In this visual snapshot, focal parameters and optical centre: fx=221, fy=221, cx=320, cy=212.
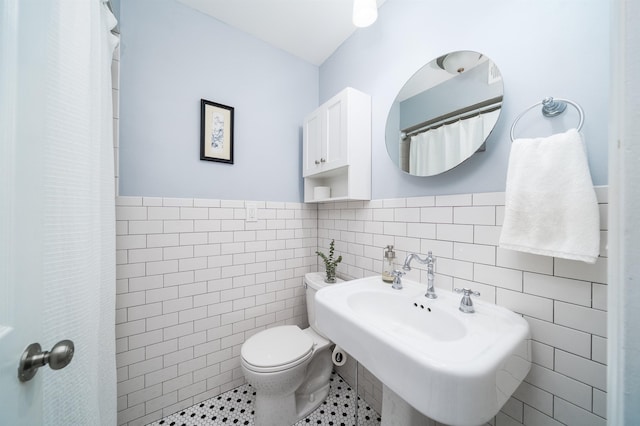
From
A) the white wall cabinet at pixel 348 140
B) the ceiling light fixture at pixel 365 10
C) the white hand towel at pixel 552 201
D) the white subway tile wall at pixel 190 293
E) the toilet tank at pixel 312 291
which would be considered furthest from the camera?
the toilet tank at pixel 312 291

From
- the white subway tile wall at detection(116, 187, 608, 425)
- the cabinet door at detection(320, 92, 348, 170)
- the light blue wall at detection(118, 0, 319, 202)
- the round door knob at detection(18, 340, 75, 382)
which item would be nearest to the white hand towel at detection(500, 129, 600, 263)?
the white subway tile wall at detection(116, 187, 608, 425)

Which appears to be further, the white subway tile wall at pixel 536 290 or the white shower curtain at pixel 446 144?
the white shower curtain at pixel 446 144

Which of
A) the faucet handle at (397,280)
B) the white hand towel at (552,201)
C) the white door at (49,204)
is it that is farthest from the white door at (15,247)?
the white hand towel at (552,201)

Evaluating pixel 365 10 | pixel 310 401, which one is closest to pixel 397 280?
pixel 310 401

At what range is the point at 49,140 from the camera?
528 mm

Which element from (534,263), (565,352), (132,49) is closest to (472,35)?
(534,263)

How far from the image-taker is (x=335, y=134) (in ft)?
4.61

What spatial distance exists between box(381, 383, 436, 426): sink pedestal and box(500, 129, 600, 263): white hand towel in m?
0.71

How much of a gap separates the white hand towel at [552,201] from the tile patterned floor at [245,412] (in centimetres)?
127

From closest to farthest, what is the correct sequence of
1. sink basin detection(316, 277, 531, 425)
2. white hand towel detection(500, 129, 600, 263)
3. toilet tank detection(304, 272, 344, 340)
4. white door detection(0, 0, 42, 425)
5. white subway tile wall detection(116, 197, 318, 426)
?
white door detection(0, 0, 42, 425) < sink basin detection(316, 277, 531, 425) < white hand towel detection(500, 129, 600, 263) < white subway tile wall detection(116, 197, 318, 426) < toilet tank detection(304, 272, 344, 340)

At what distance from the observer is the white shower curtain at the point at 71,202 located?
52 cm

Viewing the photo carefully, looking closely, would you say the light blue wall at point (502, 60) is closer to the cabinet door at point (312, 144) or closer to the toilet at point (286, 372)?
the cabinet door at point (312, 144)

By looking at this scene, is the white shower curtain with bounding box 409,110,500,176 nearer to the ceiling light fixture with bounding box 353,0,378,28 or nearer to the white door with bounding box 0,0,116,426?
the ceiling light fixture with bounding box 353,0,378,28

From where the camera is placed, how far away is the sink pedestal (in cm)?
84
